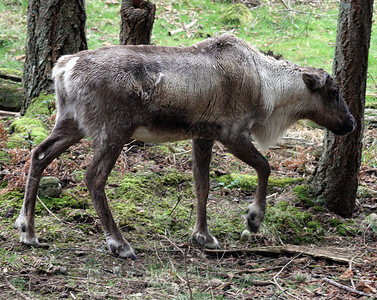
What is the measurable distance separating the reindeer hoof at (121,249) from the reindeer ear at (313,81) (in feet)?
9.16

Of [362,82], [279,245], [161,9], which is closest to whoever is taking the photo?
[279,245]

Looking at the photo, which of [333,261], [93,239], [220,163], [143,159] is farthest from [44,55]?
[333,261]

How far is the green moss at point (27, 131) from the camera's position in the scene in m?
6.67

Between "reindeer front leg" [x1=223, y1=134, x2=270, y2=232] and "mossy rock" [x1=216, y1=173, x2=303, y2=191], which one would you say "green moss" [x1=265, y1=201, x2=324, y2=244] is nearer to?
"reindeer front leg" [x1=223, y1=134, x2=270, y2=232]

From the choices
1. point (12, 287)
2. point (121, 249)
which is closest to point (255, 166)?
point (121, 249)

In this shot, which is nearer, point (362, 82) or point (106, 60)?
point (106, 60)

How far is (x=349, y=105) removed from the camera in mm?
5965

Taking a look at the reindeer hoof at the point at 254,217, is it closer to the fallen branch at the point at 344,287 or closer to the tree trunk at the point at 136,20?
the fallen branch at the point at 344,287

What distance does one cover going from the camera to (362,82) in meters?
5.85

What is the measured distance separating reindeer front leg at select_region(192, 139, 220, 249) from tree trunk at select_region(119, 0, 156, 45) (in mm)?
2149

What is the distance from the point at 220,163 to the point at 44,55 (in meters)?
3.14

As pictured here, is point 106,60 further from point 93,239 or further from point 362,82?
point 362,82

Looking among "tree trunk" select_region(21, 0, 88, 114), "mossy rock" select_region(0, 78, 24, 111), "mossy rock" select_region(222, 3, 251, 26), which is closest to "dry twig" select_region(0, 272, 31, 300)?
"tree trunk" select_region(21, 0, 88, 114)

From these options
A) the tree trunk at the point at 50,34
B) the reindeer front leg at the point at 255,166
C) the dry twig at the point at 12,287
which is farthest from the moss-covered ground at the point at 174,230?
the tree trunk at the point at 50,34
